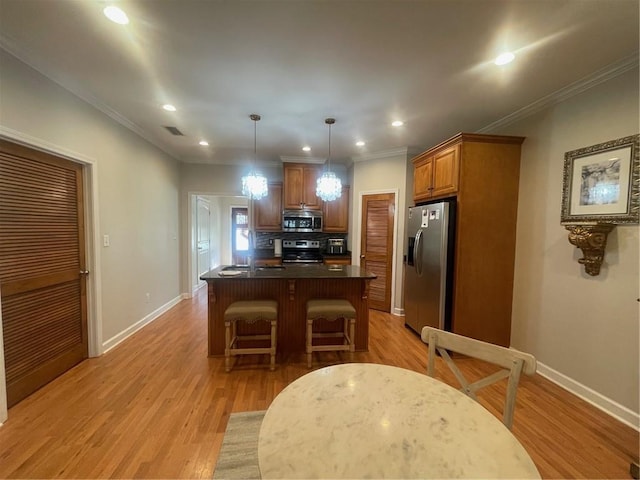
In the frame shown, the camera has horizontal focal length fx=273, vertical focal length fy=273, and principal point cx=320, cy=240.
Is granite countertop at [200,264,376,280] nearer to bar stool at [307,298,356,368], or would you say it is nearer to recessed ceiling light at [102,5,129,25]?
bar stool at [307,298,356,368]

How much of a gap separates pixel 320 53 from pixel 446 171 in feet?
6.12

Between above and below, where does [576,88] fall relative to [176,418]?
above

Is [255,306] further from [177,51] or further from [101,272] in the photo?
[177,51]

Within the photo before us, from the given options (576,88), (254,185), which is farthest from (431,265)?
(254,185)

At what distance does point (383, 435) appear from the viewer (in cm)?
89

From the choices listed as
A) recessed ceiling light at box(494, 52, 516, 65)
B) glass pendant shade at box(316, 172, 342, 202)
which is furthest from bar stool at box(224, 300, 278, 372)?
recessed ceiling light at box(494, 52, 516, 65)

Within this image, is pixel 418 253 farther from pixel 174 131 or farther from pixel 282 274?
pixel 174 131

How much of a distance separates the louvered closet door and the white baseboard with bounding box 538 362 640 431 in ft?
14.6

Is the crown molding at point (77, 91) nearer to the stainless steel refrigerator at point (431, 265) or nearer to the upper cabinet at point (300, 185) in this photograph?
the upper cabinet at point (300, 185)

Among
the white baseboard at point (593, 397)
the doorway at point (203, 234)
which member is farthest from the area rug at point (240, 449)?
the doorway at point (203, 234)

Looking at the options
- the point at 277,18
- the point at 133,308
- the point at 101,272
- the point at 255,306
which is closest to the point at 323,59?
the point at 277,18

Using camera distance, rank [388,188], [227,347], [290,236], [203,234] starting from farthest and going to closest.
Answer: [203,234] < [290,236] < [388,188] < [227,347]

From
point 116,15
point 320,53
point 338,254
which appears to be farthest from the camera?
point 338,254

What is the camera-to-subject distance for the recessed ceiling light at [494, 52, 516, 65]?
6.26ft
